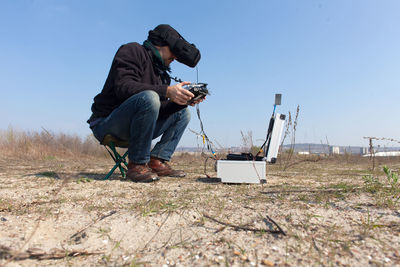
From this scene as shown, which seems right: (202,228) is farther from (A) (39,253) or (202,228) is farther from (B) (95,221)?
(A) (39,253)

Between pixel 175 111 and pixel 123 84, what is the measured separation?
2.40 ft

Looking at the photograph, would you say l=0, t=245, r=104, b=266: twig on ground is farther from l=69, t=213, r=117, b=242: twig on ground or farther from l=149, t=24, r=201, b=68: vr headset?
l=149, t=24, r=201, b=68: vr headset

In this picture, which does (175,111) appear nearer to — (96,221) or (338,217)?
(96,221)

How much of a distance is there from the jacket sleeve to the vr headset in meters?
0.27

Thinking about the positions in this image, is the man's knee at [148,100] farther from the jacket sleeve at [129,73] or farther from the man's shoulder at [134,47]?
the man's shoulder at [134,47]

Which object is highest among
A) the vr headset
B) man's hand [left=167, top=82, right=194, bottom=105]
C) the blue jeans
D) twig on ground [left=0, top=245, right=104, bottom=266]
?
the vr headset

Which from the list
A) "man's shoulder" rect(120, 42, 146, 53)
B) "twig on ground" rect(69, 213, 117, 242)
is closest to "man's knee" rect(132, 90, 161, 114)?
"man's shoulder" rect(120, 42, 146, 53)

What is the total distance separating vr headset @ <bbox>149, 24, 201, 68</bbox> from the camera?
2654mm

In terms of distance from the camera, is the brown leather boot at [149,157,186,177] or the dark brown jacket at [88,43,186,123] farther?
the brown leather boot at [149,157,186,177]

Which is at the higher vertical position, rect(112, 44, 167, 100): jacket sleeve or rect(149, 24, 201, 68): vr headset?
rect(149, 24, 201, 68): vr headset

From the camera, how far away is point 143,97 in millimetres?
2309

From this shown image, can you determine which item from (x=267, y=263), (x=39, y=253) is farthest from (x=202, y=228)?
(x=39, y=253)

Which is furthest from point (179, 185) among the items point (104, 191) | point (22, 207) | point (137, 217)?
point (22, 207)

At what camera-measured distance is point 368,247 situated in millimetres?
999
